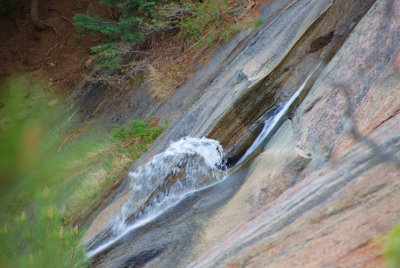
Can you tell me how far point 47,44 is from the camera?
48.5 feet

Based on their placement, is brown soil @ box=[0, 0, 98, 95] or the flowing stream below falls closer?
the flowing stream below falls

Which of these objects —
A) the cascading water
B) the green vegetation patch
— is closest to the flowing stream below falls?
the cascading water

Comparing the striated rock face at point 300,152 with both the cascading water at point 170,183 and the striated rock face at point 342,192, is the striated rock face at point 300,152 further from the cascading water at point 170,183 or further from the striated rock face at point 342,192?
the cascading water at point 170,183

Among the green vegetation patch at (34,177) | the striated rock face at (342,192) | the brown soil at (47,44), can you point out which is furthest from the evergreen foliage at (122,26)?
the green vegetation patch at (34,177)

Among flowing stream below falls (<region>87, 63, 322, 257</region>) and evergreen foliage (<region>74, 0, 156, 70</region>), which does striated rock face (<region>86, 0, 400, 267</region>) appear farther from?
evergreen foliage (<region>74, 0, 156, 70</region>)

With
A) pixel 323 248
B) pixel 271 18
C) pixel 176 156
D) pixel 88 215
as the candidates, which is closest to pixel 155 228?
pixel 176 156

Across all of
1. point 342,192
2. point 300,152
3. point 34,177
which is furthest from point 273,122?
point 34,177

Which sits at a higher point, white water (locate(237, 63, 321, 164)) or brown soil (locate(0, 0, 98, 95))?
Result: white water (locate(237, 63, 321, 164))

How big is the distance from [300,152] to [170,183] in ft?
6.75

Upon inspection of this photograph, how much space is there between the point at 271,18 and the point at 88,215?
472cm

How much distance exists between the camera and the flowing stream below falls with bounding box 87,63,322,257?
20.9 ft

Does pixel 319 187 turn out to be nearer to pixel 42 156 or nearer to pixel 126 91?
pixel 42 156

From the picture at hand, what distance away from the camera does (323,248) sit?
309 centimetres

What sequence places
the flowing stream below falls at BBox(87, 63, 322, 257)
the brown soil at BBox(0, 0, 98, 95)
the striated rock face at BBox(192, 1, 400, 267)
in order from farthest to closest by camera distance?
the brown soil at BBox(0, 0, 98, 95) → the flowing stream below falls at BBox(87, 63, 322, 257) → the striated rock face at BBox(192, 1, 400, 267)
